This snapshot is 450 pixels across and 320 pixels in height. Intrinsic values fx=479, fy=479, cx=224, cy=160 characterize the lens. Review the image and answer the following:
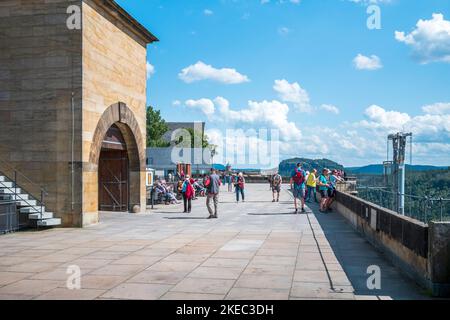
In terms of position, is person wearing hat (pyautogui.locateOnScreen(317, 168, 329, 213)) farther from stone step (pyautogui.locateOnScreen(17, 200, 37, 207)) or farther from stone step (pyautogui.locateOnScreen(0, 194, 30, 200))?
stone step (pyautogui.locateOnScreen(0, 194, 30, 200))

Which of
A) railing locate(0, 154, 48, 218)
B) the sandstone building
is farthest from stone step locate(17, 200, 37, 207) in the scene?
the sandstone building

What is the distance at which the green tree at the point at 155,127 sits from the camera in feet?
291

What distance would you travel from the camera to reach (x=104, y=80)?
615 inches

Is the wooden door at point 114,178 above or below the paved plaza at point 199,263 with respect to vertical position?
above

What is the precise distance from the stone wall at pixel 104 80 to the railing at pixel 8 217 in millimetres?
1888

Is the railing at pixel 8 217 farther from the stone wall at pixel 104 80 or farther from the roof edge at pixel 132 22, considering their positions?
the roof edge at pixel 132 22

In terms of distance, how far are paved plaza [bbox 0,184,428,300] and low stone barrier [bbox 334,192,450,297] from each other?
8.7 inches

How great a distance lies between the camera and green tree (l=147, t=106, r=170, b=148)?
88625mm

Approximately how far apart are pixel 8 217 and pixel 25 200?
664mm

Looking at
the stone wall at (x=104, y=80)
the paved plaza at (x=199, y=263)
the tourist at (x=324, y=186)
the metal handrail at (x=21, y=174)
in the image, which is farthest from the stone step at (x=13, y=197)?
the tourist at (x=324, y=186)

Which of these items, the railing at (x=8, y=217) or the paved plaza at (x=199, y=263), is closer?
the paved plaza at (x=199, y=263)

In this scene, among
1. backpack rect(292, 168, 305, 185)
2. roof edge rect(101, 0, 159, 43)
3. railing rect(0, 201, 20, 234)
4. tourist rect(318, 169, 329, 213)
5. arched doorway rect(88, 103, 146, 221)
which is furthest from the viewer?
arched doorway rect(88, 103, 146, 221)
